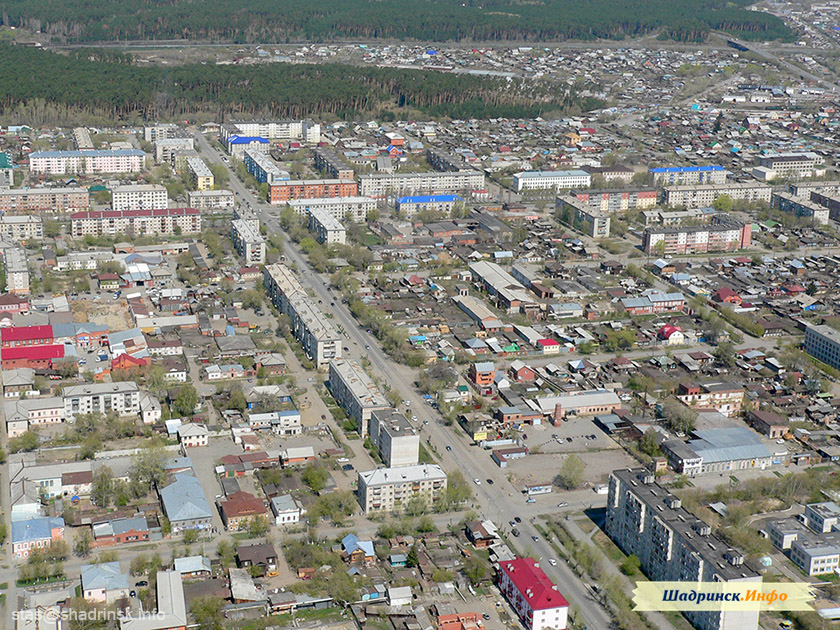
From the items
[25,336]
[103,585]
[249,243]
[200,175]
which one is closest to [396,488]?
[103,585]

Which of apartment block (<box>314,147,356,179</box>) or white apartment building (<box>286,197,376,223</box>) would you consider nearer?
white apartment building (<box>286,197,376,223</box>)

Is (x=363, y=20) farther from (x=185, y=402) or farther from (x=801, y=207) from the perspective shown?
(x=185, y=402)

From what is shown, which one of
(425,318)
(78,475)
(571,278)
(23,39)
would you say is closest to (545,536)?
(78,475)

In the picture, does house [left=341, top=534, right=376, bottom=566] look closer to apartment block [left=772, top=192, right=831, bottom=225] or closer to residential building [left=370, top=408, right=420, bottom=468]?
residential building [left=370, top=408, right=420, bottom=468]

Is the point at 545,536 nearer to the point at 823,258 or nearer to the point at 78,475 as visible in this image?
the point at 78,475

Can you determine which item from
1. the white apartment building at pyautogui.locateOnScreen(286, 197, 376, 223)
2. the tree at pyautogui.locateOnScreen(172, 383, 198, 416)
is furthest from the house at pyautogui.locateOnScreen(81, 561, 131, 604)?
the white apartment building at pyautogui.locateOnScreen(286, 197, 376, 223)

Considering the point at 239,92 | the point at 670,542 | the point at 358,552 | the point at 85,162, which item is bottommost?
the point at 358,552
